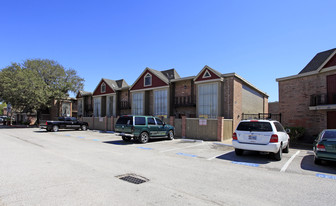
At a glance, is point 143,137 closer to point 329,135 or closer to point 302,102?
point 329,135

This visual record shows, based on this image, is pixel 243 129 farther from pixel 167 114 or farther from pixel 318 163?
pixel 167 114

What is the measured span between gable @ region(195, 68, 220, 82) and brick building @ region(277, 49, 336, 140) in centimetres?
554

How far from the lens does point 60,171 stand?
20.3 feet

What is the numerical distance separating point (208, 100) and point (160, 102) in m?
6.65

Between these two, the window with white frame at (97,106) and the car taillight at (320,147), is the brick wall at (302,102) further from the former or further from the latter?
the window with white frame at (97,106)

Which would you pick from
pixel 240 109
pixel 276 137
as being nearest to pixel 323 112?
pixel 240 109

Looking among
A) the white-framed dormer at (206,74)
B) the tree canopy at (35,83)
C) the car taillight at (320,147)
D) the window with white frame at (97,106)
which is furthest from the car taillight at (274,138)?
the tree canopy at (35,83)

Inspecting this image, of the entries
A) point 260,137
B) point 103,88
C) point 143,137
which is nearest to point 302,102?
point 260,137

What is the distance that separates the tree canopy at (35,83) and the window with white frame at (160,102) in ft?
61.9

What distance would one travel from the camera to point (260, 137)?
828 cm

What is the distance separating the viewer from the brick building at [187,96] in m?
18.6

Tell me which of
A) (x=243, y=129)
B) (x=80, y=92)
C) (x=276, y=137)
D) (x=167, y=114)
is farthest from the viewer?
(x=80, y=92)

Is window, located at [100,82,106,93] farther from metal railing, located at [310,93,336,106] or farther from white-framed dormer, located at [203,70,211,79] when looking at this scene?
metal railing, located at [310,93,336,106]

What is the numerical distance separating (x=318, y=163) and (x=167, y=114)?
53.4 ft
